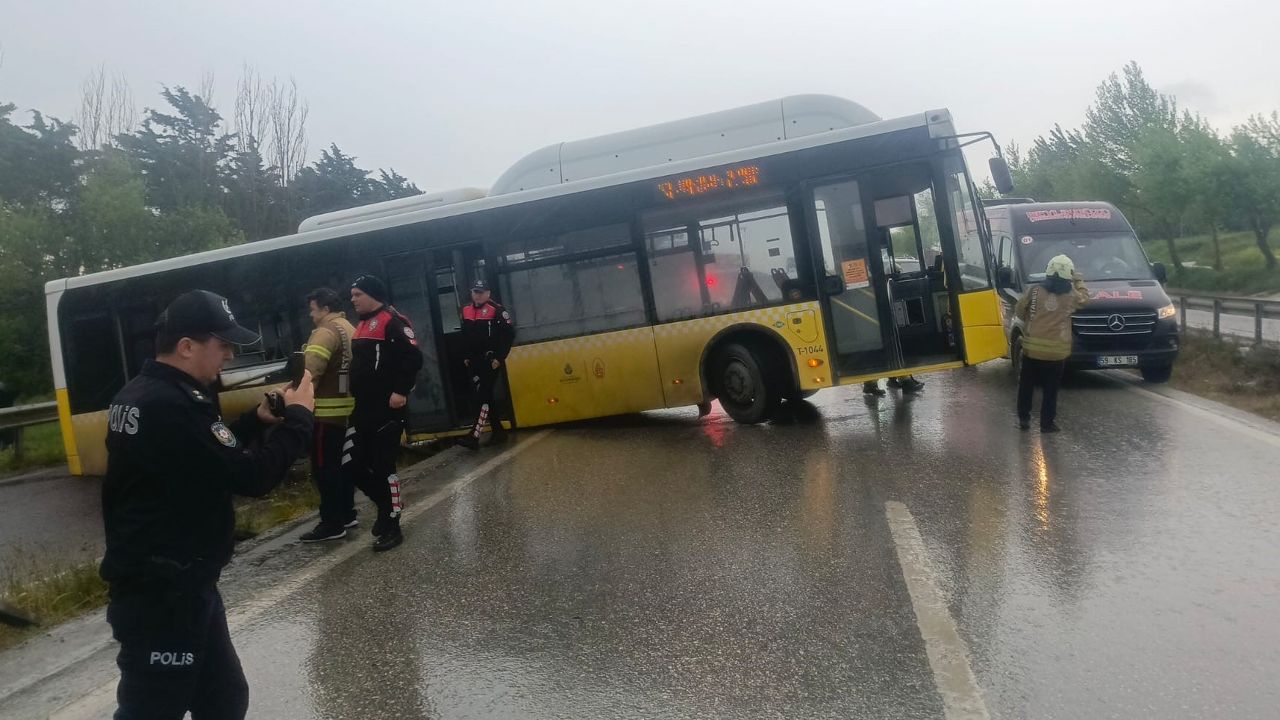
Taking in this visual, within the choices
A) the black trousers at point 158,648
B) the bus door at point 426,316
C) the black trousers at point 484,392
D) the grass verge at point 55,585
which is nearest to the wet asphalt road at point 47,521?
the grass verge at point 55,585

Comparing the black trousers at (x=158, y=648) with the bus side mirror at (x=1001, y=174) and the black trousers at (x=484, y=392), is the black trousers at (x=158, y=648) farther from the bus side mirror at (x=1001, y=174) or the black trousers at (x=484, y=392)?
the bus side mirror at (x=1001, y=174)

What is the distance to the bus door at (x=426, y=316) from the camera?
39.2 ft

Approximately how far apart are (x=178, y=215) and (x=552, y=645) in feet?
89.6

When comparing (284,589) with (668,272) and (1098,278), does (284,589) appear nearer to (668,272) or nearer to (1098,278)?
(668,272)

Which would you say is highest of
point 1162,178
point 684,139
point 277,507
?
point 1162,178

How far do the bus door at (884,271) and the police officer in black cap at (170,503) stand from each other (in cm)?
845

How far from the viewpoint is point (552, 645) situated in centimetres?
458

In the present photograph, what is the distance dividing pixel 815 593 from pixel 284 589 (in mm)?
3332

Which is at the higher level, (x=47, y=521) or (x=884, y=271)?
(x=884, y=271)

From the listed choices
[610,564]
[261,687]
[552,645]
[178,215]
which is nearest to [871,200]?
[610,564]

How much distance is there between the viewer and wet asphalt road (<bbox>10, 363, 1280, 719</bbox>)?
387cm

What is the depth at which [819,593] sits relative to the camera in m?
5.00

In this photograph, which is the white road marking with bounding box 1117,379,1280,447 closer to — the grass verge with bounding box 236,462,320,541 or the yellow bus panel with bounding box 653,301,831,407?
the yellow bus panel with bounding box 653,301,831,407

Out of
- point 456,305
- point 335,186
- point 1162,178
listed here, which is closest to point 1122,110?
point 1162,178
